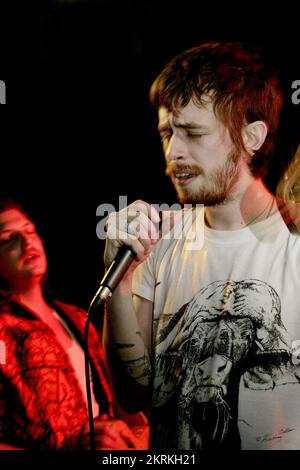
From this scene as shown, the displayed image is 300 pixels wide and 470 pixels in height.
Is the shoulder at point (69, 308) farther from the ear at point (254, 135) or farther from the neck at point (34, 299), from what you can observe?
the ear at point (254, 135)

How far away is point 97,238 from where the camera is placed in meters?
1.59

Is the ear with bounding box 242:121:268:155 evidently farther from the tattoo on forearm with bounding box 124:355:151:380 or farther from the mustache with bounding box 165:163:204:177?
the tattoo on forearm with bounding box 124:355:151:380

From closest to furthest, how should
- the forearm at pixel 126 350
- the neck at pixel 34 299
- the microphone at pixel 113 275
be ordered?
the microphone at pixel 113 275 < the forearm at pixel 126 350 < the neck at pixel 34 299

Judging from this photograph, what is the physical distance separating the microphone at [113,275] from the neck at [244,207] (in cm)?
37

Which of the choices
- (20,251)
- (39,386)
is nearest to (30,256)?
(20,251)

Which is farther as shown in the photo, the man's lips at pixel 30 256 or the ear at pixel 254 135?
the man's lips at pixel 30 256

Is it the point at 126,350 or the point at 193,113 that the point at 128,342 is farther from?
the point at 193,113

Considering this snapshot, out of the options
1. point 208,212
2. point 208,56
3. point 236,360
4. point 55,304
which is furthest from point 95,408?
point 208,56

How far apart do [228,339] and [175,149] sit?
0.50 metres

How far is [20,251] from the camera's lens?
159 cm

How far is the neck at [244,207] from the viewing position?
1420 millimetres

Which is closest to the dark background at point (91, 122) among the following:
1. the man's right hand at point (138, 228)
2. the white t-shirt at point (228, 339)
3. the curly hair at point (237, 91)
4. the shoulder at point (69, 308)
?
the shoulder at point (69, 308)

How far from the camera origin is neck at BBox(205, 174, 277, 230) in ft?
4.66
